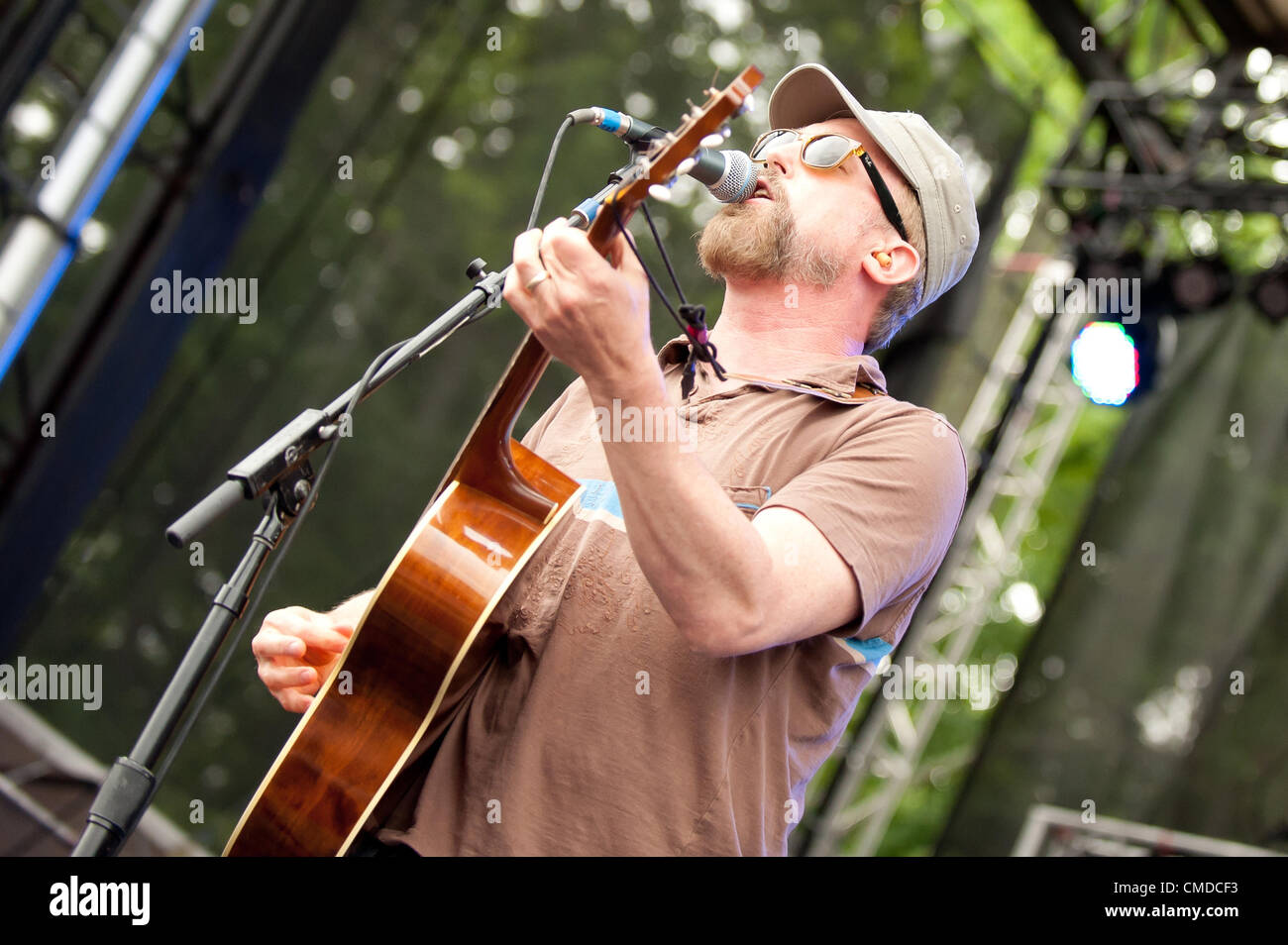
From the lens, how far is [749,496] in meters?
1.82

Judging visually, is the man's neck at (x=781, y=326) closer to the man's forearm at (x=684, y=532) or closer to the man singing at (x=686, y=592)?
the man singing at (x=686, y=592)

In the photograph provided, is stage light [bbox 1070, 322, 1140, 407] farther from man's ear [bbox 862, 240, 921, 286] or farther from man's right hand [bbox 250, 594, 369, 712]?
man's right hand [bbox 250, 594, 369, 712]

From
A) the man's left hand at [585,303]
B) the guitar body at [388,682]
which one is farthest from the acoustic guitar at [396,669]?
the man's left hand at [585,303]

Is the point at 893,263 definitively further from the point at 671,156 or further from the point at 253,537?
the point at 253,537

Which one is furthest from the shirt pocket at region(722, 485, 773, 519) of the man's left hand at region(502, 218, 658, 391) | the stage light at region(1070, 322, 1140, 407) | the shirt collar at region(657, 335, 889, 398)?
the stage light at region(1070, 322, 1140, 407)

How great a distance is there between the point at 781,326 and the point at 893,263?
261 mm

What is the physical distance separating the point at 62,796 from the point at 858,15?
5042mm

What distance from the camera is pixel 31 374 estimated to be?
175 inches

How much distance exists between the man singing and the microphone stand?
26 cm

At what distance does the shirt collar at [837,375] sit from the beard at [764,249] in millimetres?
160

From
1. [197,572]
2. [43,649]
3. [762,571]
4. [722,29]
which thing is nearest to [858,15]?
[722,29]

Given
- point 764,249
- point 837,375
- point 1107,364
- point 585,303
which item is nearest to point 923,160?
point 764,249

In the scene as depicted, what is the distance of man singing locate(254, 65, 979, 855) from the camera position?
4.93 feet
